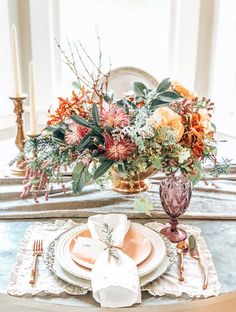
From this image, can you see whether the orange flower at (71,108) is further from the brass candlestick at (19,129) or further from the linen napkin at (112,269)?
the brass candlestick at (19,129)

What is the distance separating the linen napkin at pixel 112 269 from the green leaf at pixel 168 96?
0.36 metres

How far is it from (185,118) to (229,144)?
3.63 feet

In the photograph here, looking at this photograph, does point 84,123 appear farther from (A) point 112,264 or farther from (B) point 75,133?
(A) point 112,264

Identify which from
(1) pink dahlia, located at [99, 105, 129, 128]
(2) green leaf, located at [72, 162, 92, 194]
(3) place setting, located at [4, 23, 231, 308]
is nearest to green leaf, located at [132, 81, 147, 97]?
(3) place setting, located at [4, 23, 231, 308]

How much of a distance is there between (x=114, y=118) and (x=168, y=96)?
0.67 ft

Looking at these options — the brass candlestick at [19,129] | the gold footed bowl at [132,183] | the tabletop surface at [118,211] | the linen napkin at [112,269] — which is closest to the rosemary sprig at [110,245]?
the linen napkin at [112,269]

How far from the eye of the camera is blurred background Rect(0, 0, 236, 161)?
2.65 metres

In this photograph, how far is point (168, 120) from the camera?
0.99m

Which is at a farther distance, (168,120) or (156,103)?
(156,103)

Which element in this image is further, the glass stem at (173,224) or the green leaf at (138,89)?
the green leaf at (138,89)

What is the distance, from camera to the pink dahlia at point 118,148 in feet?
3.28

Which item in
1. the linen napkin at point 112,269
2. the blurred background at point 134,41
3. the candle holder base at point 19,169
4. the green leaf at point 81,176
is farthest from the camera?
the blurred background at point 134,41

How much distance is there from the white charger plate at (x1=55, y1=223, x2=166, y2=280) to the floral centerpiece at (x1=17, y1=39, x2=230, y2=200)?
0.13 meters

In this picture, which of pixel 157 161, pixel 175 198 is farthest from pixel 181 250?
pixel 157 161
